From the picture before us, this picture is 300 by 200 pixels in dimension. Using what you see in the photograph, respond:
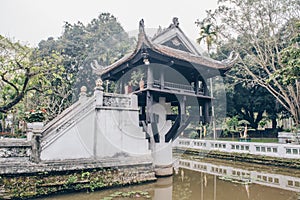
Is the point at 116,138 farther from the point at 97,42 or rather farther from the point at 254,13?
the point at 97,42

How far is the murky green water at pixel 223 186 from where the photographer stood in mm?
6066

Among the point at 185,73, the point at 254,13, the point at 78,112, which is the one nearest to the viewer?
the point at 78,112

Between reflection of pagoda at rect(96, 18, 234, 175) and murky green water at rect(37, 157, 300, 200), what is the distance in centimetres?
167

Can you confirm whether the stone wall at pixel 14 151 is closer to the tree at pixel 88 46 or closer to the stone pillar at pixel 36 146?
the stone pillar at pixel 36 146

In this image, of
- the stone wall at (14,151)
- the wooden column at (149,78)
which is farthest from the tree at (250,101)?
the stone wall at (14,151)

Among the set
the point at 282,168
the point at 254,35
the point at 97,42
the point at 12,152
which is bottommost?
the point at 282,168

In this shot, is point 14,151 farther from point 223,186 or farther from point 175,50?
point 175,50

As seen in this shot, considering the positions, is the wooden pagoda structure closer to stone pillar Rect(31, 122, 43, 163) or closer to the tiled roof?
the tiled roof

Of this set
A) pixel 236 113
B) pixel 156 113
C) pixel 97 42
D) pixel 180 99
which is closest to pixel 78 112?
Result: pixel 156 113

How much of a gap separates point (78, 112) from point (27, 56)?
96.8 inches

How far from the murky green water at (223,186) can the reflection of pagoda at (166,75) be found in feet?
5.48

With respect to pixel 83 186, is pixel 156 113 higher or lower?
higher

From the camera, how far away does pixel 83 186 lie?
6367 millimetres

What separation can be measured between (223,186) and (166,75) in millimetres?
4452
